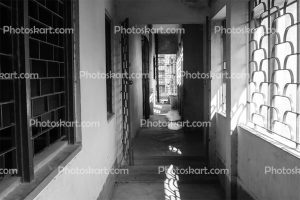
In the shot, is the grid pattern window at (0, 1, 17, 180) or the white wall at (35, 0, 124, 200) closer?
the grid pattern window at (0, 1, 17, 180)

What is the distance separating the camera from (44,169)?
6.88 ft

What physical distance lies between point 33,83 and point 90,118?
93cm

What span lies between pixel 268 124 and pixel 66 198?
6.73 ft

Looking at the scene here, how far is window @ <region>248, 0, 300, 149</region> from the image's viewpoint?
2.71m

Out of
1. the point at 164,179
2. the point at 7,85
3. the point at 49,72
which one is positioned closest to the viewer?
the point at 7,85

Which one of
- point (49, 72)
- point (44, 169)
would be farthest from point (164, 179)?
point (44, 169)

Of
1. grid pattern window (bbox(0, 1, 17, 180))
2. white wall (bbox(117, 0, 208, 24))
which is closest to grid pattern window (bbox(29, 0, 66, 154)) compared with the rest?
grid pattern window (bbox(0, 1, 17, 180))

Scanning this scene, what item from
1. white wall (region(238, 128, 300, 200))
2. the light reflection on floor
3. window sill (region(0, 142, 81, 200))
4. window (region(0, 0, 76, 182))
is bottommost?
the light reflection on floor

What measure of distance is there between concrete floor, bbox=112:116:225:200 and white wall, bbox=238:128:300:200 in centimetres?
101

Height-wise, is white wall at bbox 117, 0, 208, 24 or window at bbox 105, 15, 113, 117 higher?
white wall at bbox 117, 0, 208, 24

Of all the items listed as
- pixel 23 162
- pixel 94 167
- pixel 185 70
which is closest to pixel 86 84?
pixel 94 167

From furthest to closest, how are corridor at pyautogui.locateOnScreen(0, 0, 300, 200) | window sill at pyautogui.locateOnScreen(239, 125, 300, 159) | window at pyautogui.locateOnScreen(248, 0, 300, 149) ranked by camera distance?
window at pyautogui.locateOnScreen(248, 0, 300, 149) < window sill at pyautogui.locateOnScreen(239, 125, 300, 159) < corridor at pyautogui.locateOnScreen(0, 0, 300, 200)

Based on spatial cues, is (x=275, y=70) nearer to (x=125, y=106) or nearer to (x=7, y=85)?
(x=7, y=85)

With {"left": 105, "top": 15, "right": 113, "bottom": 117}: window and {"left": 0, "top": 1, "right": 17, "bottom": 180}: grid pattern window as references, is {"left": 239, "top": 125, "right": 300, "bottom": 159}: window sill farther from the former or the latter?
{"left": 105, "top": 15, "right": 113, "bottom": 117}: window
